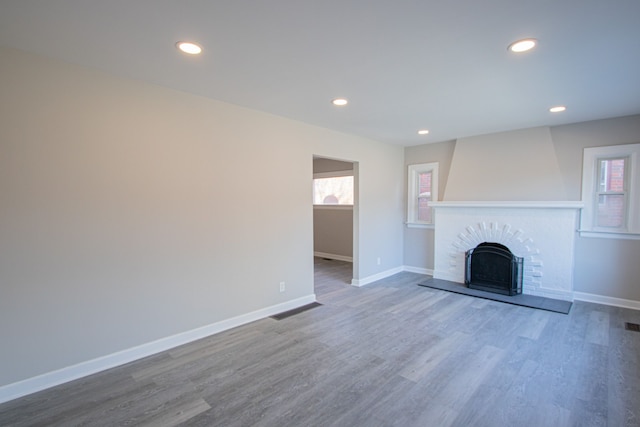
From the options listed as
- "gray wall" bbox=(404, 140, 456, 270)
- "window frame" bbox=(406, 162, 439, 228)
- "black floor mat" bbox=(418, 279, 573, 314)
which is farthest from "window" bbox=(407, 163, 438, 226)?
"black floor mat" bbox=(418, 279, 573, 314)

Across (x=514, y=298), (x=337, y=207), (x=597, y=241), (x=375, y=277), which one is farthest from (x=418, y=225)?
(x=597, y=241)

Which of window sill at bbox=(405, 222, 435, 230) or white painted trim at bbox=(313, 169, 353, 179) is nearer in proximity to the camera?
window sill at bbox=(405, 222, 435, 230)

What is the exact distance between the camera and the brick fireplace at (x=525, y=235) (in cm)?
435

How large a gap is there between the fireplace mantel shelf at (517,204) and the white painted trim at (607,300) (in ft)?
4.10

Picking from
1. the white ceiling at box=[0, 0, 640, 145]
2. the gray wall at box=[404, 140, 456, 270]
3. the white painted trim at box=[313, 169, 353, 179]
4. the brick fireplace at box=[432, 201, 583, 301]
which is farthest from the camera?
the white painted trim at box=[313, 169, 353, 179]

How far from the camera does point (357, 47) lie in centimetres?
219

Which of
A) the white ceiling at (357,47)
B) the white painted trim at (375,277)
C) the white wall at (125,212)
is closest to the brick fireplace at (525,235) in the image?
the white painted trim at (375,277)

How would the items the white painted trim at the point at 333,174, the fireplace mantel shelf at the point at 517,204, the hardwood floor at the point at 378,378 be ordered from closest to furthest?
the hardwood floor at the point at 378,378
the fireplace mantel shelf at the point at 517,204
the white painted trim at the point at 333,174

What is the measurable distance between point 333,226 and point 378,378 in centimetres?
533

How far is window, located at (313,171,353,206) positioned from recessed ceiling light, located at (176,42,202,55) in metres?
5.23

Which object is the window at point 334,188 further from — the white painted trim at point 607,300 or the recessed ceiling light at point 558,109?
the white painted trim at point 607,300

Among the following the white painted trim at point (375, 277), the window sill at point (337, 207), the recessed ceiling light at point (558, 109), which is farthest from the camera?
the window sill at point (337, 207)

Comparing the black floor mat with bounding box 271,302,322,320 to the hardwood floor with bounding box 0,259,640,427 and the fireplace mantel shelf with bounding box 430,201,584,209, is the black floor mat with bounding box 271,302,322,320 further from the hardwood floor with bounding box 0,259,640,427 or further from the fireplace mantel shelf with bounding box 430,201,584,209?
the fireplace mantel shelf with bounding box 430,201,584,209

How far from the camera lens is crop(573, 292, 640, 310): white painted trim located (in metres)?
4.05
